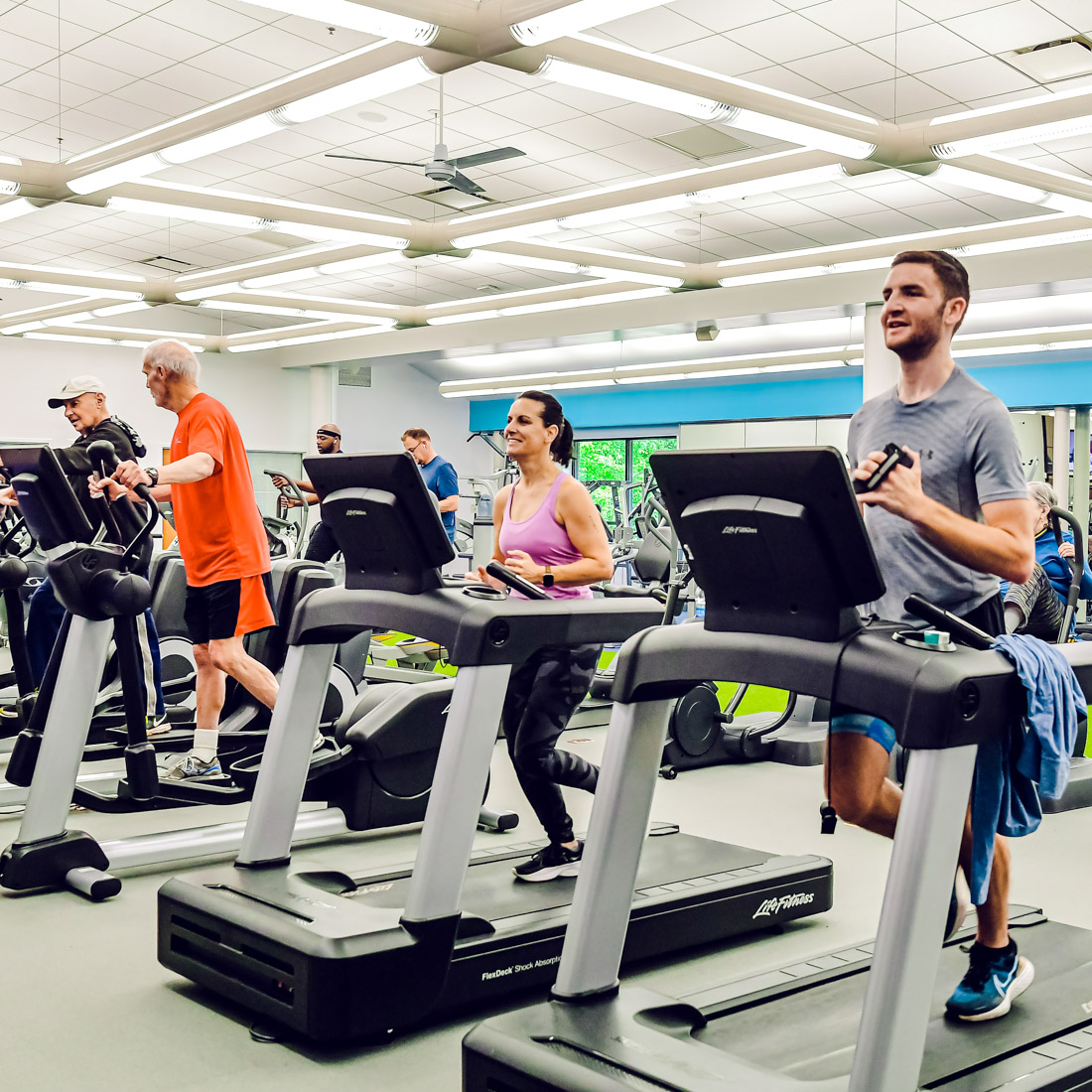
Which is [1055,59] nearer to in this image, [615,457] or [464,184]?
[464,184]

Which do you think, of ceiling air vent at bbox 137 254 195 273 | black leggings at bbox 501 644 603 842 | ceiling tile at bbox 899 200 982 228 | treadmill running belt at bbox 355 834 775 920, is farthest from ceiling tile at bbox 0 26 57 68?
ceiling tile at bbox 899 200 982 228

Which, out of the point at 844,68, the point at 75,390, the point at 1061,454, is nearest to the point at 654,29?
the point at 844,68

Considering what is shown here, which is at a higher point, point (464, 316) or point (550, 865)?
point (464, 316)

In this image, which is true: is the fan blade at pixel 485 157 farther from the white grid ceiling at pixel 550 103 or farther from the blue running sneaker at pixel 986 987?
the blue running sneaker at pixel 986 987

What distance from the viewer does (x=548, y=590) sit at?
333cm

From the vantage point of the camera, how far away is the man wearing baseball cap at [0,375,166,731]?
14.1 ft

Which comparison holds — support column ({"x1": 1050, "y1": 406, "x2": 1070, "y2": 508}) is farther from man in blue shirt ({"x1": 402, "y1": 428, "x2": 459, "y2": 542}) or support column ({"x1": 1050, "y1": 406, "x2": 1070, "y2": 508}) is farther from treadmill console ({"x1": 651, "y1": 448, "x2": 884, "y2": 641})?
treadmill console ({"x1": 651, "y1": 448, "x2": 884, "y2": 641})

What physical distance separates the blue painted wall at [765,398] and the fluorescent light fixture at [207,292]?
23.4ft

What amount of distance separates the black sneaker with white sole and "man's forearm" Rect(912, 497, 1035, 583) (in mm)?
1580

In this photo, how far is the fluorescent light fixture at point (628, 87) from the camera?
209 inches

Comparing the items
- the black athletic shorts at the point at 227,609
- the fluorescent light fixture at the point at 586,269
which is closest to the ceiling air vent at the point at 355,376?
the fluorescent light fixture at the point at 586,269

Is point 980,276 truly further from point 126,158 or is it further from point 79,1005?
point 79,1005

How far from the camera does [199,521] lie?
415 centimetres

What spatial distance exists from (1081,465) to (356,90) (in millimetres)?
8994
